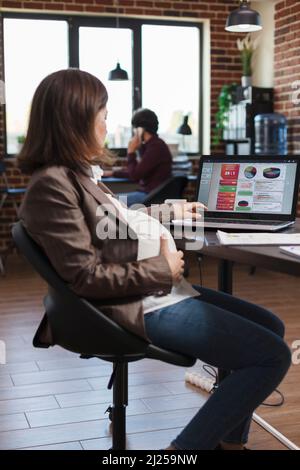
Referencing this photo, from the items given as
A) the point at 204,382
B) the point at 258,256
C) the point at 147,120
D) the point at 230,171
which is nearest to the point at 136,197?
the point at 147,120

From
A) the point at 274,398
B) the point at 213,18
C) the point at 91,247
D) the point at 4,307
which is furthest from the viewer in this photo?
the point at 213,18

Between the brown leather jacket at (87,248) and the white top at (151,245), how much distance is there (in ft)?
0.17

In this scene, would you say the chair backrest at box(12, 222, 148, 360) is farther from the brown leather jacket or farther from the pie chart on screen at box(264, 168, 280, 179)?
the pie chart on screen at box(264, 168, 280, 179)

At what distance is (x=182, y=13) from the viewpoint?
6.52 meters

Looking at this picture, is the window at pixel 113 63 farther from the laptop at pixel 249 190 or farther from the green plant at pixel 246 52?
the laptop at pixel 249 190

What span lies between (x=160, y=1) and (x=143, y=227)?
5183mm

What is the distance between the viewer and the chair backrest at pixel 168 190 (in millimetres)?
5102

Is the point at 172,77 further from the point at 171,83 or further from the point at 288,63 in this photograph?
the point at 288,63

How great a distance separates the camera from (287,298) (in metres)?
4.55

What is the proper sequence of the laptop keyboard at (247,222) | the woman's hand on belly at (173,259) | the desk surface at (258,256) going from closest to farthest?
1. the desk surface at (258,256)
2. the woman's hand on belly at (173,259)
3. the laptop keyboard at (247,222)

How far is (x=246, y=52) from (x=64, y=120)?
527 cm

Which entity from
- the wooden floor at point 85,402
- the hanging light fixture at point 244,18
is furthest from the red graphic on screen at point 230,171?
the hanging light fixture at point 244,18
